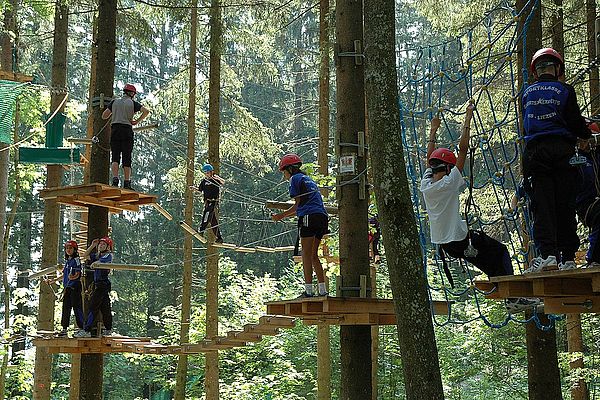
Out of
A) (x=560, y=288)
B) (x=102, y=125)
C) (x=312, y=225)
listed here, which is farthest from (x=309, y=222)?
(x=102, y=125)

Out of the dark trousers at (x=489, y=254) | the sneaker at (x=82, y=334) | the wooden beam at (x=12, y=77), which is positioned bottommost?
the sneaker at (x=82, y=334)

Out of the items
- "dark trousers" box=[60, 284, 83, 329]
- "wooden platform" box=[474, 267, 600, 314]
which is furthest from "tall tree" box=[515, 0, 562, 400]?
"dark trousers" box=[60, 284, 83, 329]

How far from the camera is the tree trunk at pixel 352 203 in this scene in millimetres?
5609

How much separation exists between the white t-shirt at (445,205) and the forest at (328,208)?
0.11 m

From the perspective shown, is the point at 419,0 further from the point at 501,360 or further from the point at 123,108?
the point at 501,360

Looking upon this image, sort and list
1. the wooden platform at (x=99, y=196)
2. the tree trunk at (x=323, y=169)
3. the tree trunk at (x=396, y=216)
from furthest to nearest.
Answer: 1. the tree trunk at (x=323, y=169)
2. the wooden platform at (x=99, y=196)
3. the tree trunk at (x=396, y=216)

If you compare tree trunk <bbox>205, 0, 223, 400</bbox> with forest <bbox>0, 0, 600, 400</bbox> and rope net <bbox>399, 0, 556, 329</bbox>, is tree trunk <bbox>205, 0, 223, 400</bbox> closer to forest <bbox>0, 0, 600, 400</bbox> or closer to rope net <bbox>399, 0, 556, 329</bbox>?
forest <bbox>0, 0, 600, 400</bbox>

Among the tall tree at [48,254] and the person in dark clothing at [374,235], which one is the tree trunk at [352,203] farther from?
the tall tree at [48,254]

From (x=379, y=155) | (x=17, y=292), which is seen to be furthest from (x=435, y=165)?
→ (x=17, y=292)

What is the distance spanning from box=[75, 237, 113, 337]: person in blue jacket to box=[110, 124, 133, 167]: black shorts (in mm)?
765

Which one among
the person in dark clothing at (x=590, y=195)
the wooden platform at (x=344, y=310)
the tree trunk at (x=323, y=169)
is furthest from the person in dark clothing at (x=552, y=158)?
the tree trunk at (x=323, y=169)

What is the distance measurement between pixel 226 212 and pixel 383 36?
69.2ft

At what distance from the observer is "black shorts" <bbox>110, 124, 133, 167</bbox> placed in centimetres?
725

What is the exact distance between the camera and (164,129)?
1056 inches
